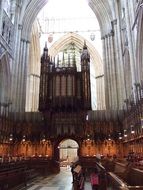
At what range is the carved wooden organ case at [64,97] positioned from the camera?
20969mm

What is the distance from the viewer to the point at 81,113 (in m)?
21.1

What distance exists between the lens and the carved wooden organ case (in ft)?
68.8

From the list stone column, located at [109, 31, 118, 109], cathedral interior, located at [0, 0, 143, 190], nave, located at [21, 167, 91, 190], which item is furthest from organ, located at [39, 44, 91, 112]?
nave, located at [21, 167, 91, 190]

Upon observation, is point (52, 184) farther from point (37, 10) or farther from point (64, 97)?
point (37, 10)

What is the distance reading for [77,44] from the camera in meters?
38.6

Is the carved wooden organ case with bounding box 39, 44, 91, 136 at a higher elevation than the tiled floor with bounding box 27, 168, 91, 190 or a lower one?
higher

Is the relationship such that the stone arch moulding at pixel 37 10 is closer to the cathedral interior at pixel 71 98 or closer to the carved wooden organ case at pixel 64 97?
the cathedral interior at pixel 71 98

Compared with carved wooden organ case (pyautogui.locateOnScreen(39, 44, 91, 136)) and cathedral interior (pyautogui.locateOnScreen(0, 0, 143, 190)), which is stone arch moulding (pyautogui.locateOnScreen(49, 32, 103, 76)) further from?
carved wooden organ case (pyautogui.locateOnScreen(39, 44, 91, 136))

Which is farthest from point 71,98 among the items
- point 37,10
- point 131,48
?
point 37,10

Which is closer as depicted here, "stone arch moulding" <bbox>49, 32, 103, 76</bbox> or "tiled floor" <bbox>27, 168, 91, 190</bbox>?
"tiled floor" <bbox>27, 168, 91, 190</bbox>

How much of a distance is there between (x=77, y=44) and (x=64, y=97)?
18829mm

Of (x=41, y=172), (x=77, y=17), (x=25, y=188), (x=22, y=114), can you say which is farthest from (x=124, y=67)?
(x=77, y=17)

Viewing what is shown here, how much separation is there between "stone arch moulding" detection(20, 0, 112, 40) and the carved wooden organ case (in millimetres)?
4603

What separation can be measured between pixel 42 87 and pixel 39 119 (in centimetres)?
335
